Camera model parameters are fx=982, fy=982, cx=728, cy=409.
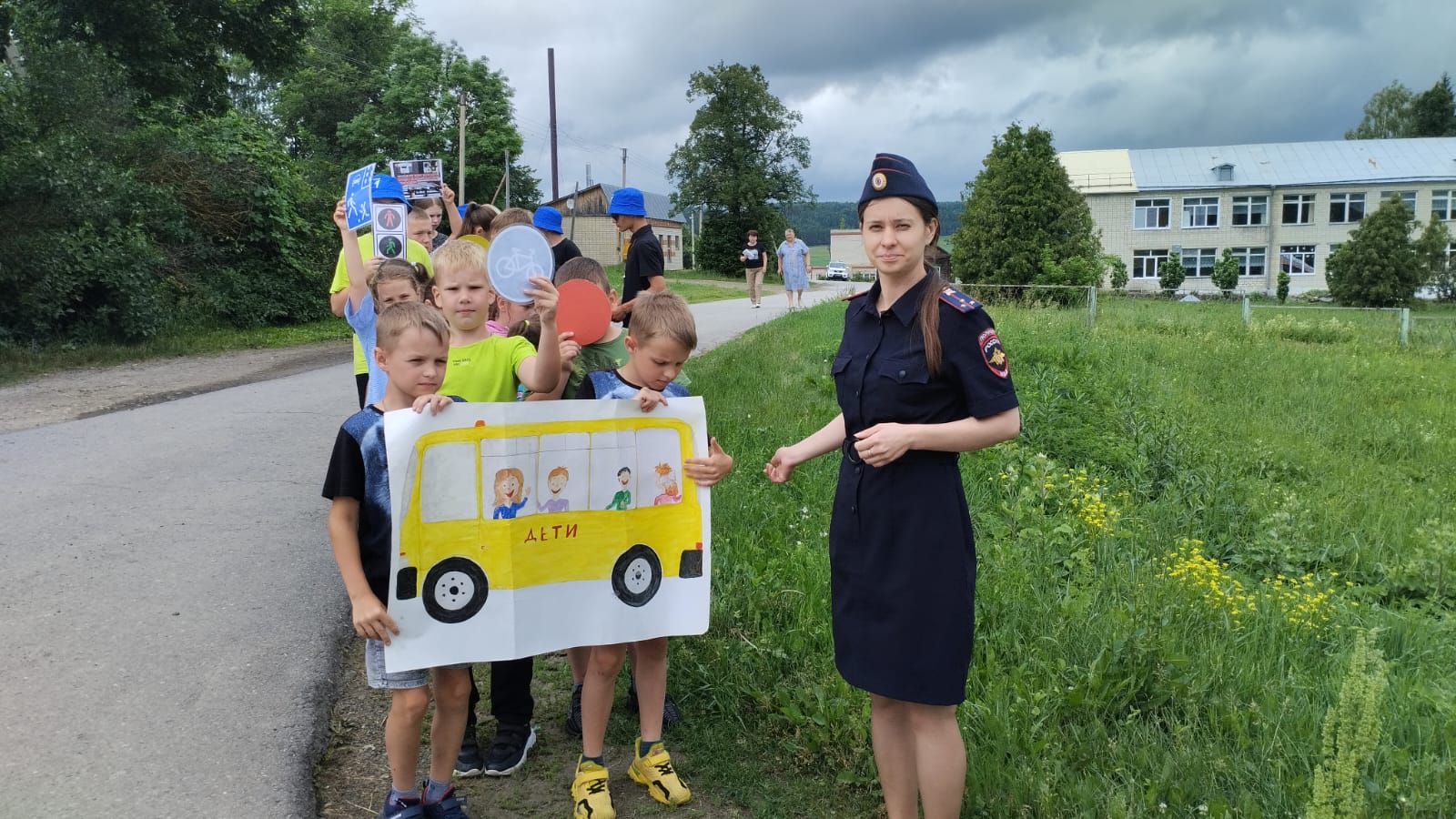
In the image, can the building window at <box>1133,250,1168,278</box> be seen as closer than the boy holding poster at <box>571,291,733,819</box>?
No

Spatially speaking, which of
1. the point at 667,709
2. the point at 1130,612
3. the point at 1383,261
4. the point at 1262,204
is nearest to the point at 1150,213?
the point at 1262,204

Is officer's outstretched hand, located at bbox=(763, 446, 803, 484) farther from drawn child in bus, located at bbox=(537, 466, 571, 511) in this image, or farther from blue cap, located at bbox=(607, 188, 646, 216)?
blue cap, located at bbox=(607, 188, 646, 216)

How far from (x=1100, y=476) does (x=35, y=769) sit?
7.18 metres

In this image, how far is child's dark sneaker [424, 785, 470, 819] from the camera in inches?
124

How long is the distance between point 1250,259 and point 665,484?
71876mm

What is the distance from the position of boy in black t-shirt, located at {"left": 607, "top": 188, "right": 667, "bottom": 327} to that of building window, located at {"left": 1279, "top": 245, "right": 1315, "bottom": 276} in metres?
69.4

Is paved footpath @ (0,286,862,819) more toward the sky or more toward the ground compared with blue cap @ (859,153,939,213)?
more toward the ground

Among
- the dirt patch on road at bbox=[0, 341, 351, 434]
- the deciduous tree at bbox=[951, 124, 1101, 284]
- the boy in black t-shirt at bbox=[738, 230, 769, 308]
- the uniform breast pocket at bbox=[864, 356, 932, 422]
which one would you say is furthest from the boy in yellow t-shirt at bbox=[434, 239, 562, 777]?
the deciduous tree at bbox=[951, 124, 1101, 284]

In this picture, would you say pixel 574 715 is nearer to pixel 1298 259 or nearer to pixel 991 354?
pixel 991 354

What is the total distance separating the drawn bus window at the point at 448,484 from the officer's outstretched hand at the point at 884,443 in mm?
1254

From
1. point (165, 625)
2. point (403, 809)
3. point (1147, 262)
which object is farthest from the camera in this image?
point (1147, 262)

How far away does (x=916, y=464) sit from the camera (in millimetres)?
2658

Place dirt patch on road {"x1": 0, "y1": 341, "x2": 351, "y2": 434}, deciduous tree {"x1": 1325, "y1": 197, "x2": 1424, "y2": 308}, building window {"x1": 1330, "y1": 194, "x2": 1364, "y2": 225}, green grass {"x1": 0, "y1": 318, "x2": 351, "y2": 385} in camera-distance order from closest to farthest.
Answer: dirt patch on road {"x1": 0, "y1": 341, "x2": 351, "y2": 434} → green grass {"x1": 0, "y1": 318, "x2": 351, "y2": 385} → deciduous tree {"x1": 1325, "y1": 197, "x2": 1424, "y2": 308} → building window {"x1": 1330, "y1": 194, "x2": 1364, "y2": 225}

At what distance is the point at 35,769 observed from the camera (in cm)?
336
